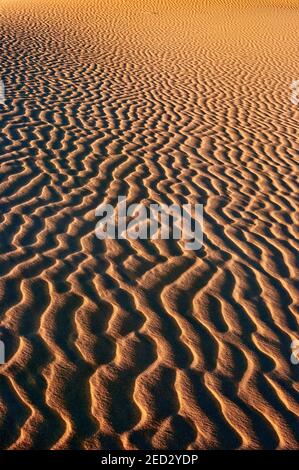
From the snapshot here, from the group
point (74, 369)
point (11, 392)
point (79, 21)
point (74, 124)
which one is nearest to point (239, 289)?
point (74, 369)

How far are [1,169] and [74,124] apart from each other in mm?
2407

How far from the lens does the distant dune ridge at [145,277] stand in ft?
10.0

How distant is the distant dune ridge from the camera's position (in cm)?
306

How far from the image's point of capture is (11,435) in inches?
111

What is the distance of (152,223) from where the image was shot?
538 cm

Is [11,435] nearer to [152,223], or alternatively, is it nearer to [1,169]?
[152,223]

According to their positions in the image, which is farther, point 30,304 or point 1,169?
point 1,169

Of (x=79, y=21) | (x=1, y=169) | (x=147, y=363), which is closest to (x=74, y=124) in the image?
(x=1, y=169)

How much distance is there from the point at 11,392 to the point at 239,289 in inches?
77.9

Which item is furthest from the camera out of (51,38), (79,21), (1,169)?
(79,21)

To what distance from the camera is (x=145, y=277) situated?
4.40 metres

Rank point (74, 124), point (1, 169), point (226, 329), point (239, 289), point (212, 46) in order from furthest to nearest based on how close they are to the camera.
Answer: point (212, 46)
point (74, 124)
point (1, 169)
point (239, 289)
point (226, 329)

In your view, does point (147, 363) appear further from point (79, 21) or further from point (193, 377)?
point (79, 21)

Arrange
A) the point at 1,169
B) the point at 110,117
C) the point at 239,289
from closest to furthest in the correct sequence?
the point at 239,289 < the point at 1,169 < the point at 110,117
